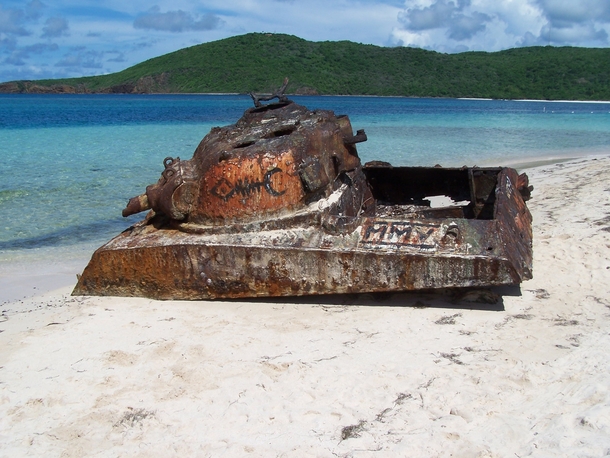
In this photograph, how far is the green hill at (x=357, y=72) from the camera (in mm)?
77250

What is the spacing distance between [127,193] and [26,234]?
2.98 metres

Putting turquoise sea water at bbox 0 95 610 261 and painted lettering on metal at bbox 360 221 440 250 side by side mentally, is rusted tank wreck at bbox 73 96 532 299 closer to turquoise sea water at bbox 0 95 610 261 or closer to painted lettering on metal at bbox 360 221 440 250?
painted lettering on metal at bbox 360 221 440 250

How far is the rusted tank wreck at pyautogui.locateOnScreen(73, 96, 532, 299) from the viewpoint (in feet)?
13.0

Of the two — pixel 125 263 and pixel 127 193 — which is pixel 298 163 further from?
pixel 127 193

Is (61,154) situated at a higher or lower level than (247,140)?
lower

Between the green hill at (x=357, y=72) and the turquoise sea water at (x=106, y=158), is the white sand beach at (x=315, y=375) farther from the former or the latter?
the green hill at (x=357, y=72)

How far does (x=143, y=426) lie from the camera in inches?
111

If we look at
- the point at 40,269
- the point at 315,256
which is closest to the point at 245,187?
the point at 315,256

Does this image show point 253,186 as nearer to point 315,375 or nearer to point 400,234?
point 400,234

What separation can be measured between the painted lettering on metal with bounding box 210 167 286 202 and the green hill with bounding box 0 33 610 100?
69.4m

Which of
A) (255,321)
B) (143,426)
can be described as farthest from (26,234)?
(143,426)

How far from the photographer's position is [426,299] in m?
4.28

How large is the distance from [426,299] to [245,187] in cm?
149

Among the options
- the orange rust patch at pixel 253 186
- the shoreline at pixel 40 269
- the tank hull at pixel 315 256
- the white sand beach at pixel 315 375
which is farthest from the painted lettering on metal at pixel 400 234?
the shoreline at pixel 40 269
